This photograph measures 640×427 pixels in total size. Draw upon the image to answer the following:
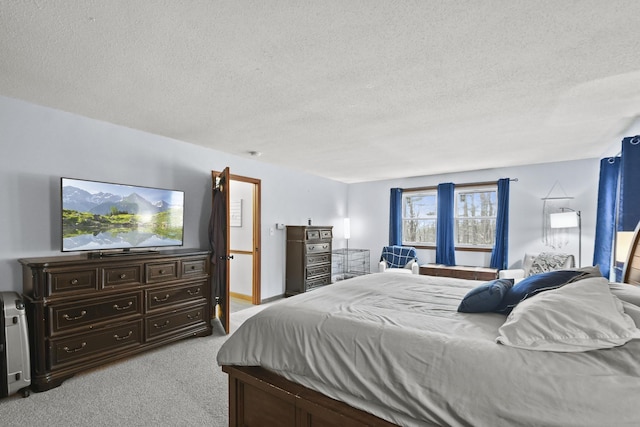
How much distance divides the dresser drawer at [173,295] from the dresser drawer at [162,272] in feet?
0.38

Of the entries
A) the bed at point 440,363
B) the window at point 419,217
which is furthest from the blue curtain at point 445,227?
the bed at point 440,363

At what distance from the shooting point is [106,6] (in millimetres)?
1510

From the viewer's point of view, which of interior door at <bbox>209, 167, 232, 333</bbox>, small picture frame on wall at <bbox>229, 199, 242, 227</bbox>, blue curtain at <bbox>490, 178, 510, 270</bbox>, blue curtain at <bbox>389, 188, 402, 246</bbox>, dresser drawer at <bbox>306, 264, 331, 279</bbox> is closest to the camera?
interior door at <bbox>209, 167, 232, 333</bbox>

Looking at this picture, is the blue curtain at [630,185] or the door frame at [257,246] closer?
the blue curtain at [630,185]

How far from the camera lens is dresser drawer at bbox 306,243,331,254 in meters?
5.55

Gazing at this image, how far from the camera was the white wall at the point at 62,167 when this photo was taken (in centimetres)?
265

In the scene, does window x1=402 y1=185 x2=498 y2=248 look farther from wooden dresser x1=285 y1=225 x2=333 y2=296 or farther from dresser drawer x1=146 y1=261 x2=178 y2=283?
dresser drawer x1=146 y1=261 x2=178 y2=283

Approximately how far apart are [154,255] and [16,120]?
168cm

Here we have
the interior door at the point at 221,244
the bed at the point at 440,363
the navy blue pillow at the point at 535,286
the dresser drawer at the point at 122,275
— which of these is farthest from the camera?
the interior door at the point at 221,244

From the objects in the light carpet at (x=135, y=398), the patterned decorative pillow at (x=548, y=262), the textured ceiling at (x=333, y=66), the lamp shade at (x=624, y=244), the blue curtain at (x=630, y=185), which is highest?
the textured ceiling at (x=333, y=66)

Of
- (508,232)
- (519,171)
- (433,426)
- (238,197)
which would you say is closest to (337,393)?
(433,426)

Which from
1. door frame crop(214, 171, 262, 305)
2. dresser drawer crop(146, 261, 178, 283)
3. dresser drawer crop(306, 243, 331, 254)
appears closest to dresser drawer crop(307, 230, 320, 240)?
dresser drawer crop(306, 243, 331, 254)

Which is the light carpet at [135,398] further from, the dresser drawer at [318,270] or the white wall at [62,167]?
the dresser drawer at [318,270]

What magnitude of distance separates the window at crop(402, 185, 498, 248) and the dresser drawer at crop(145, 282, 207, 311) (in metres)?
4.62
